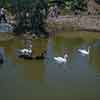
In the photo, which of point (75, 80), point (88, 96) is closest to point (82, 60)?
point (75, 80)

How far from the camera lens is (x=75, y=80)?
22.4 m

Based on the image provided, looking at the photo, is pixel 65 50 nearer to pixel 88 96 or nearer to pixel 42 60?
pixel 42 60

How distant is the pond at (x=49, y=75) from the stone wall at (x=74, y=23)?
306 inches

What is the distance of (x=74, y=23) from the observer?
39469 millimetres

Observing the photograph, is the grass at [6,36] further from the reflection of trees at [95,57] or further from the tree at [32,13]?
the reflection of trees at [95,57]

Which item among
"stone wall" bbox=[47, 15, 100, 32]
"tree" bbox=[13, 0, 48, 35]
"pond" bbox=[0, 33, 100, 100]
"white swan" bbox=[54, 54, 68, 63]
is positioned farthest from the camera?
"stone wall" bbox=[47, 15, 100, 32]

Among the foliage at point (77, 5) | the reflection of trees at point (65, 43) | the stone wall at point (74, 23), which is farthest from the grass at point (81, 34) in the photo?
the foliage at point (77, 5)

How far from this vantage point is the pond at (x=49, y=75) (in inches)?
792

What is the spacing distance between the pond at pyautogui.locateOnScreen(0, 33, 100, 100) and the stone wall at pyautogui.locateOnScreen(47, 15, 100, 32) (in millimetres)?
7777

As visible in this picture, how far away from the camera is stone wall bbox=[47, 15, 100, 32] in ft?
126

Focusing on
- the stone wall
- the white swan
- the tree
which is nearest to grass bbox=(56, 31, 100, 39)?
the stone wall

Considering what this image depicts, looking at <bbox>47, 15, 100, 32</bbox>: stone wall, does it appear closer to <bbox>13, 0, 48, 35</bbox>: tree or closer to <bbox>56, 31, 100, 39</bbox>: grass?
<bbox>56, 31, 100, 39</bbox>: grass

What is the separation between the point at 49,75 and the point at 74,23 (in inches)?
672

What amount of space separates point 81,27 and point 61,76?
53.8 feet
